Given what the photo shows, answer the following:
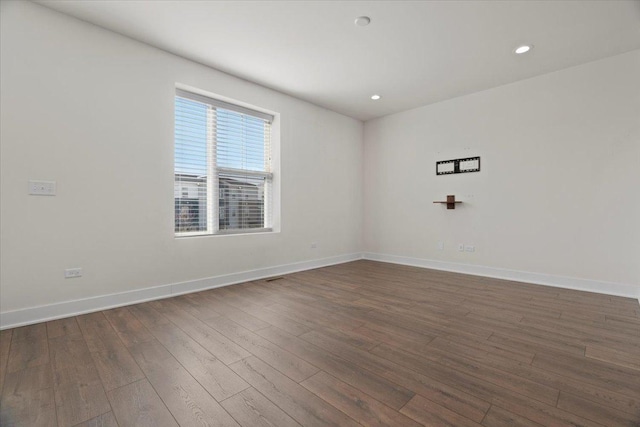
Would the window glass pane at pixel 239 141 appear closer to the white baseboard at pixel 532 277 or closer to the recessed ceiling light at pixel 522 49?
the white baseboard at pixel 532 277

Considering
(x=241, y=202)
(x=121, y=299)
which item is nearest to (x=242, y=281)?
(x=241, y=202)

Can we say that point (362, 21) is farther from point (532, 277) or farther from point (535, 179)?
point (532, 277)

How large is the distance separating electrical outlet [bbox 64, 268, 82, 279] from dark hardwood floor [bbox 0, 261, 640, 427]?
39cm

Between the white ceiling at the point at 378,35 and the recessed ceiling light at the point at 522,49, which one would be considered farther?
the recessed ceiling light at the point at 522,49

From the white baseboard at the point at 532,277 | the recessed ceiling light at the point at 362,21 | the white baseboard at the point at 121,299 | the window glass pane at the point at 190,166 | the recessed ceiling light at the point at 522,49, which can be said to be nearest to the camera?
the white baseboard at the point at 121,299

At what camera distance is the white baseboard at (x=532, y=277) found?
10.9ft

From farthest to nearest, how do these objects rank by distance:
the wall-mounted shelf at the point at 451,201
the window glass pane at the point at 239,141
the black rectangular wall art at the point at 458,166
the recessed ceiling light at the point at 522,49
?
the wall-mounted shelf at the point at 451,201 < the black rectangular wall art at the point at 458,166 < the window glass pane at the point at 239,141 < the recessed ceiling light at the point at 522,49

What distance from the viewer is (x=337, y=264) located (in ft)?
17.4

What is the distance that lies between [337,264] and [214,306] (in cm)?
276

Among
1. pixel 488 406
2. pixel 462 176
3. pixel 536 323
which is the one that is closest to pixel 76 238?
pixel 488 406

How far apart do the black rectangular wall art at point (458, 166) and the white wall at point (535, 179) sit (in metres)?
0.09

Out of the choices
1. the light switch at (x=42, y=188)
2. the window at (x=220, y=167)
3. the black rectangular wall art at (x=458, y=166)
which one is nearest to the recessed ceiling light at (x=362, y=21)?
the window at (x=220, y=167)

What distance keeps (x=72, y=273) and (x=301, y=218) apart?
2.97m

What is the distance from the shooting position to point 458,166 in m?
4.62
